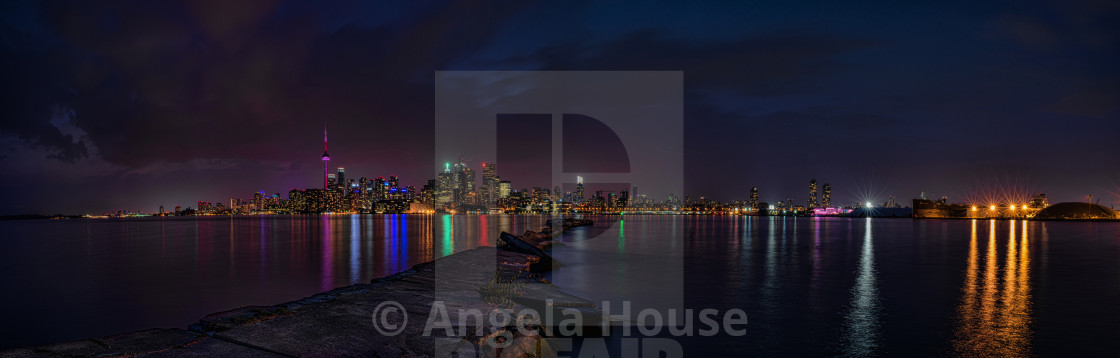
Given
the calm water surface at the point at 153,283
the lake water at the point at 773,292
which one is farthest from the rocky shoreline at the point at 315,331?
the calm water surface at the point at 153,283

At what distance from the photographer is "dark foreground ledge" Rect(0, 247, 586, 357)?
1164cm

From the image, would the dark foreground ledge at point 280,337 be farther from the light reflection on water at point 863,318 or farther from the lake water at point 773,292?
the light reflection on water at point 863,318

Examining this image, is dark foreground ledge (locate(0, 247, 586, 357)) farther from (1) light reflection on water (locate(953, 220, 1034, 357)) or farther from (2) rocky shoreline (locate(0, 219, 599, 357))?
(1) light reflection on water (locate(953, 220, 1034, 357))

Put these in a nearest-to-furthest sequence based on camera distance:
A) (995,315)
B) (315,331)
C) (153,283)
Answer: (315,331)
(995,315)
(153,283)

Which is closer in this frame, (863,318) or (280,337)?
(280,337)

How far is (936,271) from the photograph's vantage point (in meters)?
39.0

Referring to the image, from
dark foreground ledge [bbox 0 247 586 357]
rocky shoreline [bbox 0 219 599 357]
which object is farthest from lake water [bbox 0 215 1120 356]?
dark foreground ledge [bbox 0 247 586 357]

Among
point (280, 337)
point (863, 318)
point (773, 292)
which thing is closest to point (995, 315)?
point (863, 318)

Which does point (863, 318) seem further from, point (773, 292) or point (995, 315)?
point (773, 292)

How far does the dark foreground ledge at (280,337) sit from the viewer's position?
11641mm

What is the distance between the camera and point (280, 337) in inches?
520

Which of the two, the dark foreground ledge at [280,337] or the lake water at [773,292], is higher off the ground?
the dark foreground ledge at [280,337]

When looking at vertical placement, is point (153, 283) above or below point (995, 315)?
below

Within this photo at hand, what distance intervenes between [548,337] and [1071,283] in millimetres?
A: 34356
